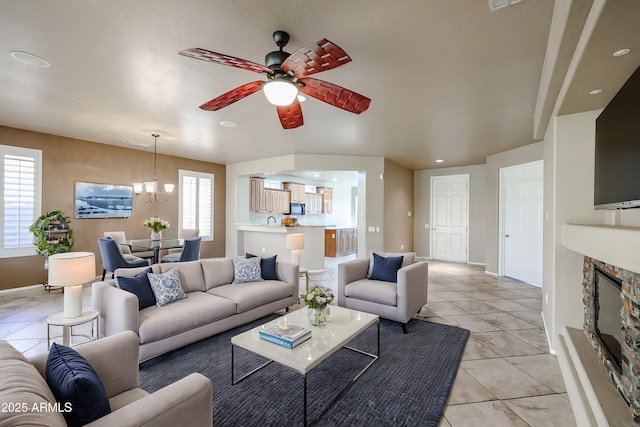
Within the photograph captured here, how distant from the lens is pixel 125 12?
190cm

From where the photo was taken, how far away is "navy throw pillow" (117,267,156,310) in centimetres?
275

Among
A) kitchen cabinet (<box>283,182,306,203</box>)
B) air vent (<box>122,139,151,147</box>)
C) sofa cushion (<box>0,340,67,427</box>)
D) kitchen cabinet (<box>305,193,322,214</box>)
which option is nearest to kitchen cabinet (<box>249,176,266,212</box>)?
kitchen cabinet (<box>283,182,306,203</box>)

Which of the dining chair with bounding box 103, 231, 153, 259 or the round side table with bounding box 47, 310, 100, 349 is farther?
the dining chair with bounding box 103, 231, 153, 259

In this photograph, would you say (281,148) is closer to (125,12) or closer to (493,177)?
(125,12)

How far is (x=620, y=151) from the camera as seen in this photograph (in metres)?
1.65

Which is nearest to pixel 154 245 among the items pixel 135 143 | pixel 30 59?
pixel 135 143

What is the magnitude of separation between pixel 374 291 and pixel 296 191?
5920 mm

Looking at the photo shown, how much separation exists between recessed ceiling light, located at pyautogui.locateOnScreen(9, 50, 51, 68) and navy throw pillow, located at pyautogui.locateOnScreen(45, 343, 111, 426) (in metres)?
2.64

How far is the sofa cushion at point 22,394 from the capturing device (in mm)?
838

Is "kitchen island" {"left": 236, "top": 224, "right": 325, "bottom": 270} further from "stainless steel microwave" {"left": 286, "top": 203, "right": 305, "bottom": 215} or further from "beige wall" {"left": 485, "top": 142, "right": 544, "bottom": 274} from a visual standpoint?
"beige wall" {"left": 485, "top": 142, "right": 544, "bottom": 274}

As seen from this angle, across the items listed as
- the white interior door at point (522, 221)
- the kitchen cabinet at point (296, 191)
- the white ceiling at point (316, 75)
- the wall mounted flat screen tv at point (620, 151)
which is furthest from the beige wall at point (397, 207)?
the wall mounted flat screen tv at point (620, 151)

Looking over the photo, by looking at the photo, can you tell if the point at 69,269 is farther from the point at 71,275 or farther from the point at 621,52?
the point at 621,52

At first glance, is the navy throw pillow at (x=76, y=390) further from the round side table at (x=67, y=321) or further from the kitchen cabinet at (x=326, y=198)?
the kitchen cabinet at (x=326, y=198)

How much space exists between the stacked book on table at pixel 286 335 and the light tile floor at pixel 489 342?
1.07 metres
